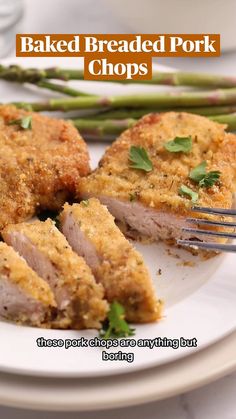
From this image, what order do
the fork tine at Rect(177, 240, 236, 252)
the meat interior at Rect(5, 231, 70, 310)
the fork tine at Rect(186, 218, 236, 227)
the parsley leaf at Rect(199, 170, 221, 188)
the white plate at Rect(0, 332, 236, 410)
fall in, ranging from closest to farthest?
the white plate at Rect(0, 332, 236, 410) → the meat interior at Rect(5, 231, 70, 310) → the fork tine at Rect(177, 240, 236, 252) → the fork tine at Rect(186, 218, 236, 227) → the parsley leaf at Rect(199, 170, 221, 188)

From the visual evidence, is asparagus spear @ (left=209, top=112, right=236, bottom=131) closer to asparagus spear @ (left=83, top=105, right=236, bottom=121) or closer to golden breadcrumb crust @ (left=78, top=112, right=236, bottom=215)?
asparagus spear @ (left=83, top=105, right=236, bottom=121)

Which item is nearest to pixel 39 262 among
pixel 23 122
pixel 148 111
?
pixel 23 122

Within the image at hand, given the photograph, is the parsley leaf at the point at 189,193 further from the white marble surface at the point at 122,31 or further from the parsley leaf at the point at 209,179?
the white marble surface at the point at 122,31

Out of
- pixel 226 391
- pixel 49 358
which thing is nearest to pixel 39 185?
pixel 49 358

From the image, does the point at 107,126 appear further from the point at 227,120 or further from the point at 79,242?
the point at 79,242

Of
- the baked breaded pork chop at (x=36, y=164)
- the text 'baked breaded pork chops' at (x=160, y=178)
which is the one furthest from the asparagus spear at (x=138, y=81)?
the text 'baked breaded pork chops' at (x=160, y=178)

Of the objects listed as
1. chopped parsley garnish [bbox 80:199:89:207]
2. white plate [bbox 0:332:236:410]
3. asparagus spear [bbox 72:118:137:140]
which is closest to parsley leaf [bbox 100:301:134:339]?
white plate [bbox 0:332:236:410]

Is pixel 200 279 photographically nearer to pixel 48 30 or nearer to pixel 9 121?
pixel 9 121
